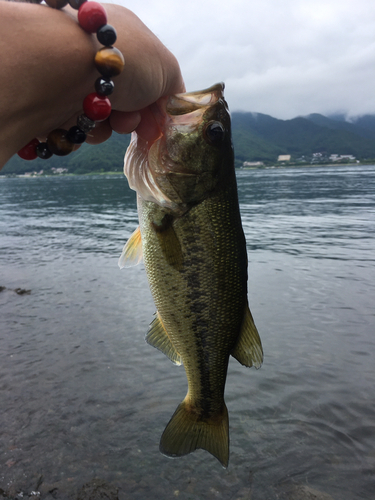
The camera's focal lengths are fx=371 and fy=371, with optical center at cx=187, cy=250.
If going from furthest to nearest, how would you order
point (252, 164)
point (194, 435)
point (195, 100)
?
1. point (252, 164)
2. point (194, 435)
3. point (195, 100)

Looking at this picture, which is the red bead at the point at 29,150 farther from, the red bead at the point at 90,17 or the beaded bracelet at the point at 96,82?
the red bead at the point at 90,17

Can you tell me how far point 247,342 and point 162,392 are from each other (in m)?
3.93

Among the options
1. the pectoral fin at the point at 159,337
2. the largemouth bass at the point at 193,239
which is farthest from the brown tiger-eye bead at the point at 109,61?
the pectoral fin at the point at 159,337

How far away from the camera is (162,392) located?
610 centimetres

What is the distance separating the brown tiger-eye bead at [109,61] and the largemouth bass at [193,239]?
28.7 inches

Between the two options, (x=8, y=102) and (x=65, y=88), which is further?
(x=65, y=88)

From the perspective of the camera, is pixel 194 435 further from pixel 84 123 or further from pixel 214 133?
pixel 84 123

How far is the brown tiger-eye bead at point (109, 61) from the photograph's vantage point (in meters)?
1.25

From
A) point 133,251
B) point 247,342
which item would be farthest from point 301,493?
point 133,251

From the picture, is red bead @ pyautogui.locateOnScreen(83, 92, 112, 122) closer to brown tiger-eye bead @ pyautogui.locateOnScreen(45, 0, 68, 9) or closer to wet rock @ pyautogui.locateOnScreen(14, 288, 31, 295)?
brown tiger-eye bead @ pyautogui.locateOnScreen(45, 0, 68, 9)

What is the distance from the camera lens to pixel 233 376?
668cm

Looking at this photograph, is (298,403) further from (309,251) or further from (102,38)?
(309,251)

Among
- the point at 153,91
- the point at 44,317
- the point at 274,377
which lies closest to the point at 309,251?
the point at 274,377

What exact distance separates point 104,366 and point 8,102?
642cm
